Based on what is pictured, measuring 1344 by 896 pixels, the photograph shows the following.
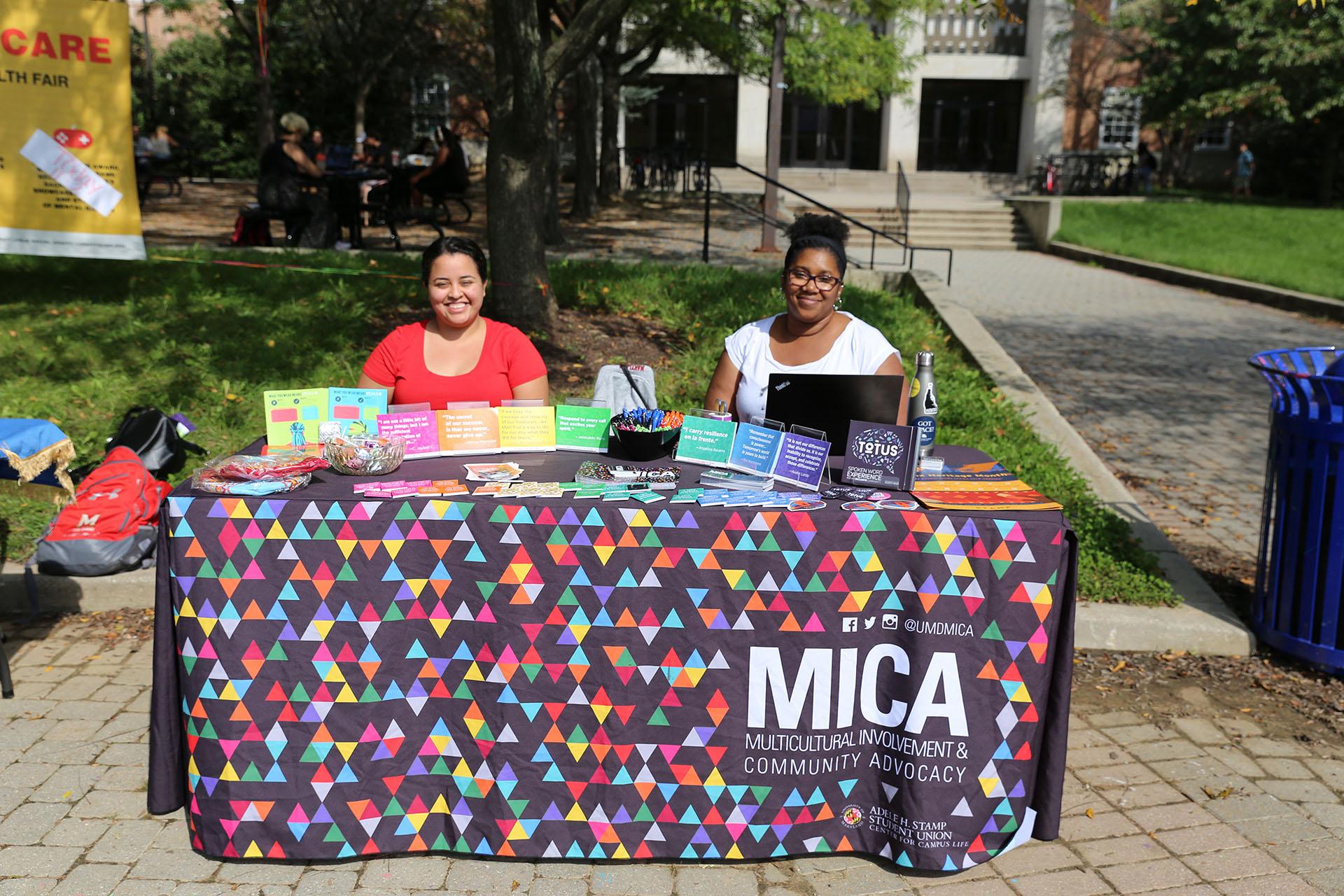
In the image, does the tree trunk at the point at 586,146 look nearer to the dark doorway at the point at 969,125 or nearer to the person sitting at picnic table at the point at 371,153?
the person sitting at picnic table at the point at 371,153

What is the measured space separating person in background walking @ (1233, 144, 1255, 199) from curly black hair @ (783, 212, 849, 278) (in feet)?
99.2

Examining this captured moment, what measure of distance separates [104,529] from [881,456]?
13.2ft

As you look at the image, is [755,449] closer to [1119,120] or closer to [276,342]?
[276,342]

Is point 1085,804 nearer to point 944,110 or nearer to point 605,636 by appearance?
point 605,636

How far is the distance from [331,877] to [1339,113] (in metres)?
31.8

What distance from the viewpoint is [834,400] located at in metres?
3.82

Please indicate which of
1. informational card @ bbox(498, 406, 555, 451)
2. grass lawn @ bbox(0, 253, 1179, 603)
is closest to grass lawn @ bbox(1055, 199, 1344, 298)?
grass lawn @ bbox(0, 253, 1179, 603)

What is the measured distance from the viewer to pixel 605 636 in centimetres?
329

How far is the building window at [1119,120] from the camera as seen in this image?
107 feet

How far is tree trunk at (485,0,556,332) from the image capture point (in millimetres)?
7559

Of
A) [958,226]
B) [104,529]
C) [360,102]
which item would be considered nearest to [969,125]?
[958,226]

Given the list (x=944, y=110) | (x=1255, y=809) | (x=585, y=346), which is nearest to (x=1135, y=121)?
(x=944, y=110)

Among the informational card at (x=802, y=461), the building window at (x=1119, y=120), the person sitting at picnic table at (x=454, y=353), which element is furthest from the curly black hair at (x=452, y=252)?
the building window at (x=1119, y=120)

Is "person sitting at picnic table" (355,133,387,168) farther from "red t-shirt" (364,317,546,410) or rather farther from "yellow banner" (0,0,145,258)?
"red t-shirt" (364,317,546,410)
